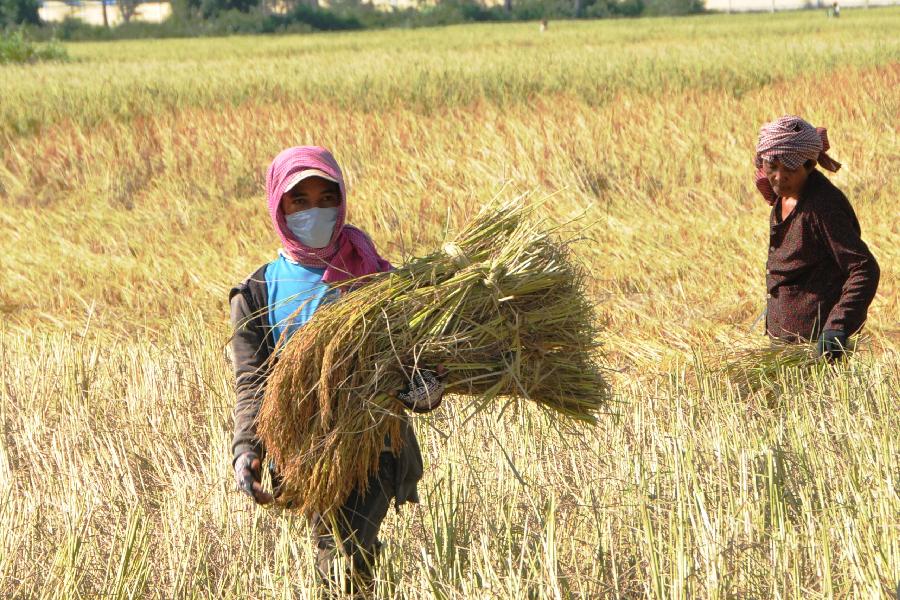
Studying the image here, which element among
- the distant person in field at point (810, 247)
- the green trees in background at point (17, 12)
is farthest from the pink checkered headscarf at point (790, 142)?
the green trees in background at point (17, 12)

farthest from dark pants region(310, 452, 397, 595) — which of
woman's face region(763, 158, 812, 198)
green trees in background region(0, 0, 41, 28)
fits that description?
green trees in background region(0, 0, 41, 28)

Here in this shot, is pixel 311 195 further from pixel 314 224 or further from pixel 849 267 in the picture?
pixel 849 267

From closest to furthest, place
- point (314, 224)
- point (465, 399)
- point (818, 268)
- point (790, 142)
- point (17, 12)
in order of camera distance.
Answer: point (314, 224) → point (790, 142) → point (818, 268) → point (465, 399) → point (17, 12)

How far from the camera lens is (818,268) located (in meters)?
3.72

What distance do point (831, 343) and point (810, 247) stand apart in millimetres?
327

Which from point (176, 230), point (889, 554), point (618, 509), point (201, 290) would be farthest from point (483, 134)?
point (889, 554)

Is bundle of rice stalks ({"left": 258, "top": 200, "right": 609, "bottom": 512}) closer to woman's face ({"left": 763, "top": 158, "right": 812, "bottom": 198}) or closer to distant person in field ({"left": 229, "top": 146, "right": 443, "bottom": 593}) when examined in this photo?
distant person in field ({"left": 229, "top": 146, "right": 443, "bottom": 593})

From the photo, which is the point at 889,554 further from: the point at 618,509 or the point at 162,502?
the point at 162,502

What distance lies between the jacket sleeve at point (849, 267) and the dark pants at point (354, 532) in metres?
1.70

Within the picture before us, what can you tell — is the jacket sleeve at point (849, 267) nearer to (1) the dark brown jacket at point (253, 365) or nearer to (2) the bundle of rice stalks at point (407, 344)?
(2) the bundle of rice stalks at point (407, 344)

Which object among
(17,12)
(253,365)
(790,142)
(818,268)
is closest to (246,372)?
(253,365)

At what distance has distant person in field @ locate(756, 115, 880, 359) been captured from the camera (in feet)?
11.7

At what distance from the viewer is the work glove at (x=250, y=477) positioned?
2.48 meters

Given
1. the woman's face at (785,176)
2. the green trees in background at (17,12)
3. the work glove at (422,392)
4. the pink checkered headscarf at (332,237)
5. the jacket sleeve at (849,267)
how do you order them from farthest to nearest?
the green trees in background at (17,12) → the woman's face at (785,176) → the jacket sleeve at (849,267) → the pink checkered headscarf at (332,237) → the work glove at (422,392)
